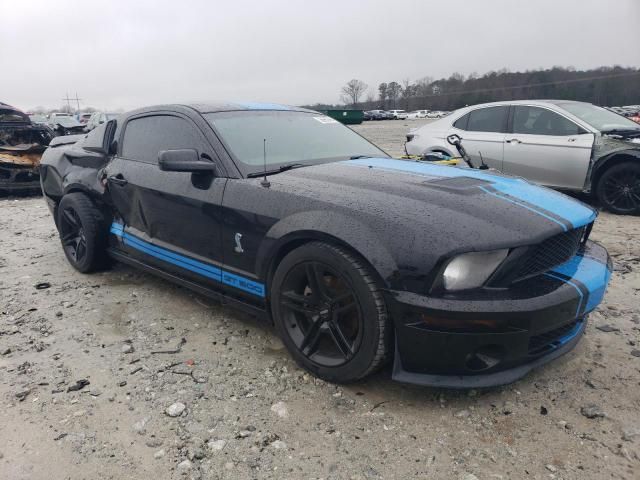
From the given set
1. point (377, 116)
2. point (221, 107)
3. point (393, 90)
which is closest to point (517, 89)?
point (377, 116)

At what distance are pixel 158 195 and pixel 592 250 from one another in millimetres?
2745

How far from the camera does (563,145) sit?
243 inches

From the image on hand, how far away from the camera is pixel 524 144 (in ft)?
21.1

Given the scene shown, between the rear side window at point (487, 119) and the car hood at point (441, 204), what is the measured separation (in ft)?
13.4

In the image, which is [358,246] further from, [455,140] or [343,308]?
[455,140]

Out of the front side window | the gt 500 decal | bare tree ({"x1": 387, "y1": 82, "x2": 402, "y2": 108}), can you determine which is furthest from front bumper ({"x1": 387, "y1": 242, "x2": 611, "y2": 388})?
bare tree ({"x1": 387, "y1": 82, "x2": 402, "y2": 108})

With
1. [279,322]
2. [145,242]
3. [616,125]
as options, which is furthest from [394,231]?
[616,125]

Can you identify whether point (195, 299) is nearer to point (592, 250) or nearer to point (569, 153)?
point (592, 250)

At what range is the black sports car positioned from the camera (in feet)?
6.95

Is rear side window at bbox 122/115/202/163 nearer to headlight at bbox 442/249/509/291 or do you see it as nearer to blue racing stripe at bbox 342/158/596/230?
blue racing stripe at bbox 342/158/596/230

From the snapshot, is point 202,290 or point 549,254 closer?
point 549,254

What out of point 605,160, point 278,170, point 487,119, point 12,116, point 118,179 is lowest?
point 605,160

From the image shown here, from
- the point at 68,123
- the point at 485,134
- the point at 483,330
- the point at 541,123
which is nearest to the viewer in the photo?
the point at 483,330

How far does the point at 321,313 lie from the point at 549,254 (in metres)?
1.14
